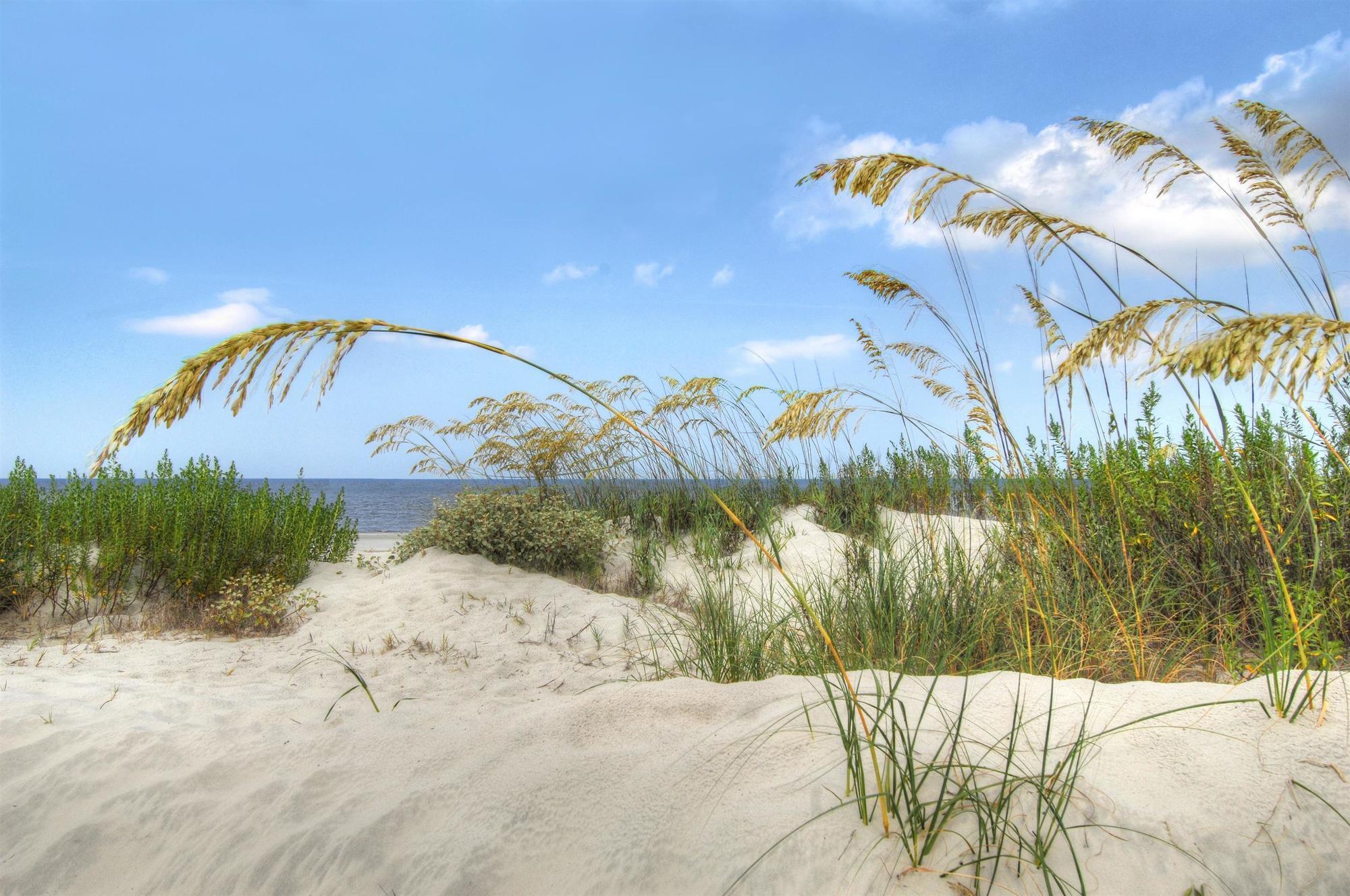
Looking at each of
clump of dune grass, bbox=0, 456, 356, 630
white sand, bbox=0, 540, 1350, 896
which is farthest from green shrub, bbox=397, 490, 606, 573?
white sand, bbox=0, 540, 1350, 896

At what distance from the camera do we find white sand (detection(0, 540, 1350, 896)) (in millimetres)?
1712

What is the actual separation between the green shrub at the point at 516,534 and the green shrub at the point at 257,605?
126 cm

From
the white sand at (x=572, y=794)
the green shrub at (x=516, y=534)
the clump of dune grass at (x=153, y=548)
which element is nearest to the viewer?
the white sand at (x=572, y=794)

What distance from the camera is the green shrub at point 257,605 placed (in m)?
5.04

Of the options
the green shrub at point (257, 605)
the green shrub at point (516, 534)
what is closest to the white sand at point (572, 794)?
the green shrub at point (257, 605)

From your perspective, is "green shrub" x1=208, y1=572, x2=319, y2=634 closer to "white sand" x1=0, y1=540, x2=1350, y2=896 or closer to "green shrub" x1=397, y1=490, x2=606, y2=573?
"green shrub" x1=397, y1=490, x2=606, y2=573

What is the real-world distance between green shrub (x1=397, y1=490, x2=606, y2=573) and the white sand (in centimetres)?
→ 309

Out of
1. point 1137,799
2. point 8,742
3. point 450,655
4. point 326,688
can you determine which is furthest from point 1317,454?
point 8,742

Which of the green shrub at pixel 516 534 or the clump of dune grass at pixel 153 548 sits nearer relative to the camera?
the clump of dune grass at pixel 153 548

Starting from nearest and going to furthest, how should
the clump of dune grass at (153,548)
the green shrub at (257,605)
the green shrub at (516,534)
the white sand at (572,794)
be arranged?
the white sand at (572,794) < the green shrub at (257,605) < the clump of dune grass at (153,548) < the green shrub at (516,534)

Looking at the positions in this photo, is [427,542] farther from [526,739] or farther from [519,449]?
[526,739]

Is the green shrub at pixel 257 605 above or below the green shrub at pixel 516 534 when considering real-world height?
below

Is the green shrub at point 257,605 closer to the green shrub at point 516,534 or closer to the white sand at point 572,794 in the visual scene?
the green shrub at point 516,534

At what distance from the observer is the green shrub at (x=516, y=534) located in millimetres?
6527
